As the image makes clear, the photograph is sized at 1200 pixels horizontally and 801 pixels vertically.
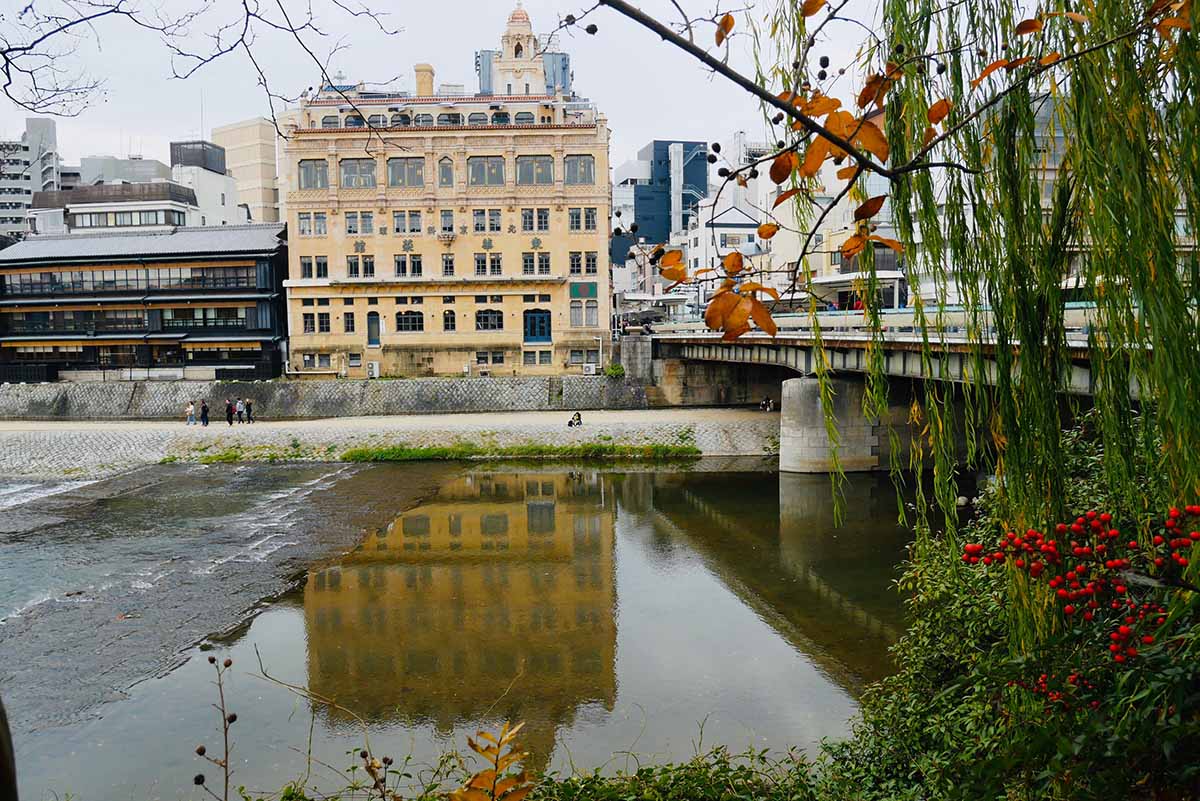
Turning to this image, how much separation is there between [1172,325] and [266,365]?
2303 inches

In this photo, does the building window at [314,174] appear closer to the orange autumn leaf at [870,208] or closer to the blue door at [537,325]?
the blue door at [537,325]

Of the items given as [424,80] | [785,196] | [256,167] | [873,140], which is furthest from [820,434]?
[256,167]

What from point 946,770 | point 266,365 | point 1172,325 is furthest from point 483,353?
point 1172,325

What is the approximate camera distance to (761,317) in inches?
110

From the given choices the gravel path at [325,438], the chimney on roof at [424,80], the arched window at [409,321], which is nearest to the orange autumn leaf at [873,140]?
the gravel path at [325,438]

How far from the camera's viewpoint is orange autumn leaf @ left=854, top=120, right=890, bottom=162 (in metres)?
3.02

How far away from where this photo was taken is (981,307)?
495 centimetres

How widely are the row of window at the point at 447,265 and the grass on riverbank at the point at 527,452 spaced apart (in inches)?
723

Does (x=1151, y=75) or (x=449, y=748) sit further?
(x=449, y=748)

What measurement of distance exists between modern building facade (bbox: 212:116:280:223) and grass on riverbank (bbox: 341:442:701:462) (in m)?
56.8

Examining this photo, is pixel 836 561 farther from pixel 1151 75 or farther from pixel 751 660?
pixel 1151 75

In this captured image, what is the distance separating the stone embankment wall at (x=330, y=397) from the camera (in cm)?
5188

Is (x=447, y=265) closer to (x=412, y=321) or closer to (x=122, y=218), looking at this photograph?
(x=412, y=321)

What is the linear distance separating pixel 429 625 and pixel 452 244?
1676 inches
